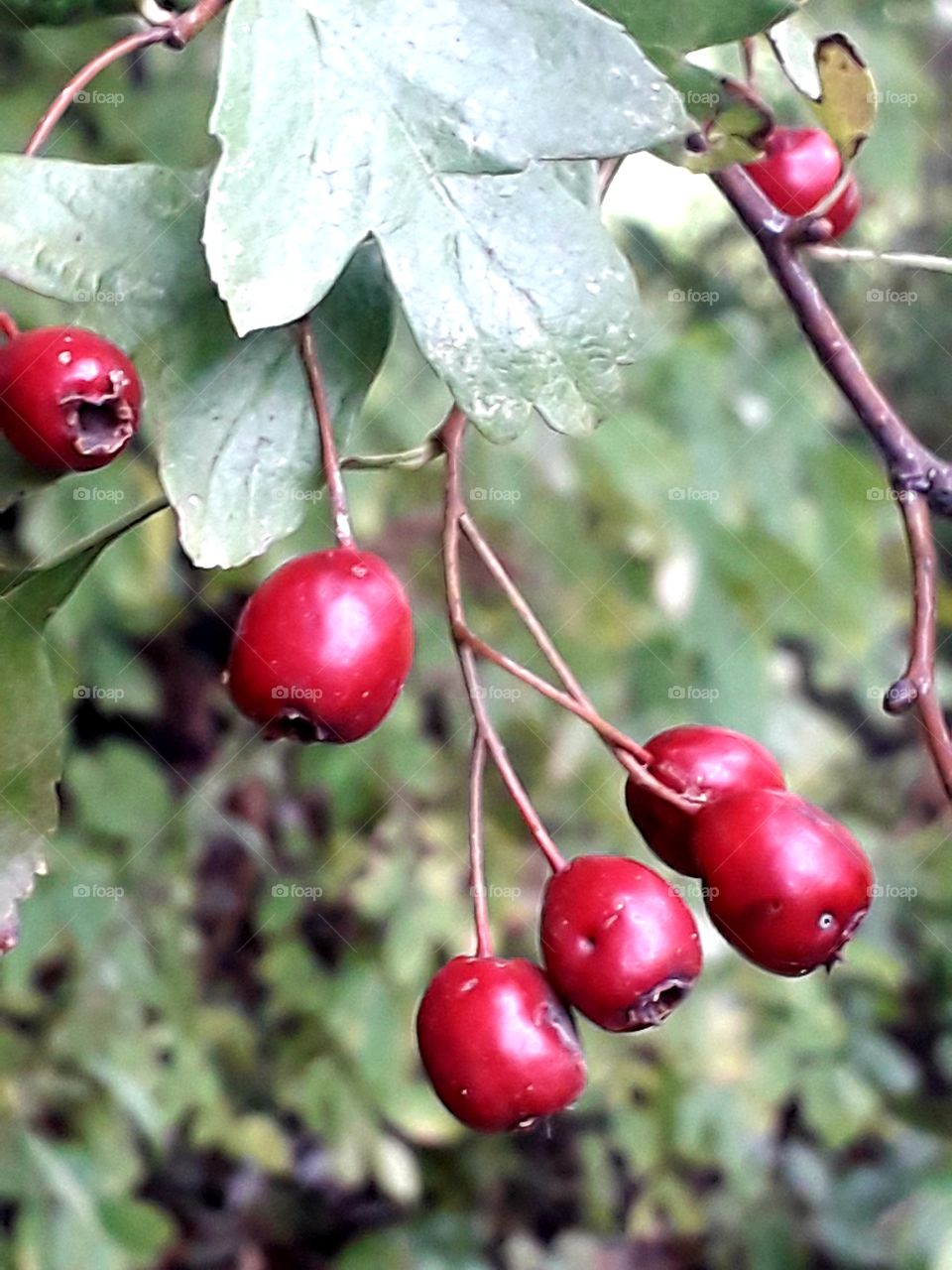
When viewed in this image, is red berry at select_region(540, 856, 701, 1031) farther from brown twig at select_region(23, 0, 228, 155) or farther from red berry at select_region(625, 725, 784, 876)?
brown twig at select_region(23, 0, 228, 155)

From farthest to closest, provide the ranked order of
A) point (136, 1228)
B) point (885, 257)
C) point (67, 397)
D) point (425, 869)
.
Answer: point (425, 869) < point (136, 1228) < point (885, 257) < point (67, 397)

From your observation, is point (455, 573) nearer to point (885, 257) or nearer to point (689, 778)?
point (689, 778)

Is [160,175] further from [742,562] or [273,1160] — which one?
[273,1160]

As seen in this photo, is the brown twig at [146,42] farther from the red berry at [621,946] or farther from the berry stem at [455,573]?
the red berry at [621,946]

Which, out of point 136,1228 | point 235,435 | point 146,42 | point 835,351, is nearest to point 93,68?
point 146,42

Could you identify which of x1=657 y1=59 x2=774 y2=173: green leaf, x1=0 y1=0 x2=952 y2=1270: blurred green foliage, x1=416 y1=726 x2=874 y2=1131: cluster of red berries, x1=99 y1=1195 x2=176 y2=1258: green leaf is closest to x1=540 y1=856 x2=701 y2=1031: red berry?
x1=416 y1=726 x2=874 y2=1131: cluster of red berries
